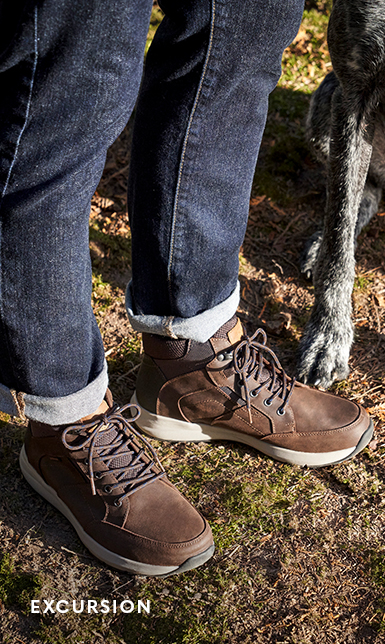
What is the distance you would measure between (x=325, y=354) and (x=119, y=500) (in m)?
1.38

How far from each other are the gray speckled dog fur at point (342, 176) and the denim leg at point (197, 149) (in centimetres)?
82

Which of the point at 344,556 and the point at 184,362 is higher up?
the point at 184,362

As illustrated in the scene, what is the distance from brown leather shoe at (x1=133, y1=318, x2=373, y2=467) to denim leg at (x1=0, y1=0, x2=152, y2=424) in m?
0.54

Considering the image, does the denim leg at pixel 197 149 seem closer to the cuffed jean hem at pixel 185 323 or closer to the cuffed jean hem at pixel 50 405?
the cuffed jean hem at pixel 185 323

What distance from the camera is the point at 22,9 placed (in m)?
1.31

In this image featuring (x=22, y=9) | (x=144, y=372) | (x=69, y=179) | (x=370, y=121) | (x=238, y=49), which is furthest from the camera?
(x=370, y=121)

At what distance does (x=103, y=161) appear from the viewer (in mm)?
1624

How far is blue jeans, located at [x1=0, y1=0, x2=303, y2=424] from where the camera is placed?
140 centimetres

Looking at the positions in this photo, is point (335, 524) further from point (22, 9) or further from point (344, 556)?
point (22, 9)

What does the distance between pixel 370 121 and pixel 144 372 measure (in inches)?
69.1

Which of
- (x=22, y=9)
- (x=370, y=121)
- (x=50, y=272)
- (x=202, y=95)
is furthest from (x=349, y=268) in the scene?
(x=22, y=9)

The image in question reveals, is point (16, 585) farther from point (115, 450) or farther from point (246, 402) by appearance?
point (246, 402)

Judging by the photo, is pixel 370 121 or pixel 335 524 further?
pixel 370 121

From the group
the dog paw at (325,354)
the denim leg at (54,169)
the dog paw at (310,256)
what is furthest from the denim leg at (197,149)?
the dog paw at (310,256)
